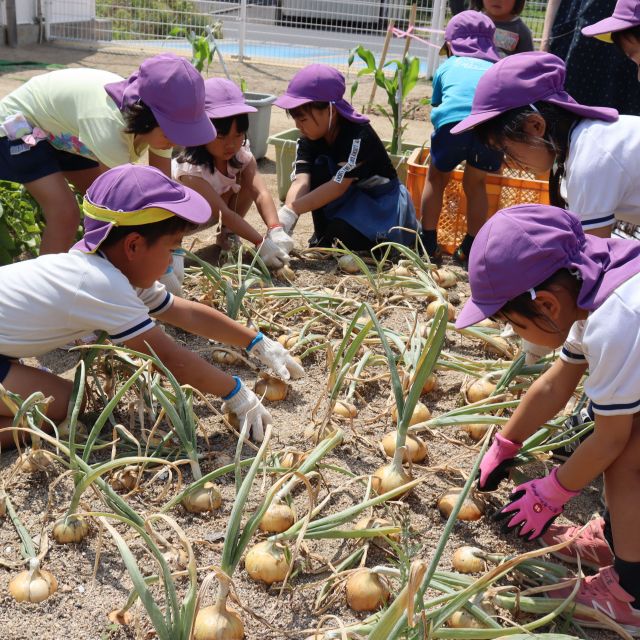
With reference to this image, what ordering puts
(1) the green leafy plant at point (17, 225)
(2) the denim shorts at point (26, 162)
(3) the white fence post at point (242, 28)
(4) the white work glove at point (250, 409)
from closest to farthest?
(4) the white work glove at point (250, 409), (2) the denim shorts at point (26, 162), (1) the green leafy plant at point (17, 225), (3) the white fence post at point (242, 28)

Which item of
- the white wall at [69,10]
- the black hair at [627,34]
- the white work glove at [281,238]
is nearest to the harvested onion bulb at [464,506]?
the black hair at [627,34]

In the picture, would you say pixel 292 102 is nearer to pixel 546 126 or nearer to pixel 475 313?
pixel 546 126

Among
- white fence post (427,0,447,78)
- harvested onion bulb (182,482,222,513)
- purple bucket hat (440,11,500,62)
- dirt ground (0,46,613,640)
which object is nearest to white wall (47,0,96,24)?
white fence post (427,0,447,78)

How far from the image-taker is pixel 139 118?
220 cm

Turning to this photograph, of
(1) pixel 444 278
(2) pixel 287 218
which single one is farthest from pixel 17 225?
(1) pixel 444 278

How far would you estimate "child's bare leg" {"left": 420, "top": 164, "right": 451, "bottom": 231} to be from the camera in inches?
121

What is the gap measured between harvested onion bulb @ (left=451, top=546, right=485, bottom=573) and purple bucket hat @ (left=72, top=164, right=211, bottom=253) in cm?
82

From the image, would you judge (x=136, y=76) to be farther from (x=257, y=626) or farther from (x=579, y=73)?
(x=579, y=73)

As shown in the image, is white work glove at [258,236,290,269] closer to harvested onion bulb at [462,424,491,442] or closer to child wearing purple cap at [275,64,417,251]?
child wearing purple cap at [275,64,417,251]

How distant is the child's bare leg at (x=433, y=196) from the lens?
3.08m

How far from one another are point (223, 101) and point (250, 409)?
4.38 feet

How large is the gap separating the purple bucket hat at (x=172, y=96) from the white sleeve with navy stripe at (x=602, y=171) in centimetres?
96

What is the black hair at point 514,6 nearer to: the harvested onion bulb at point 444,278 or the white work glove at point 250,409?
the harvested onion bulb at point 444,278

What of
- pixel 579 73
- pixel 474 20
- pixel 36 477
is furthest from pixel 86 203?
pixel 579 73
